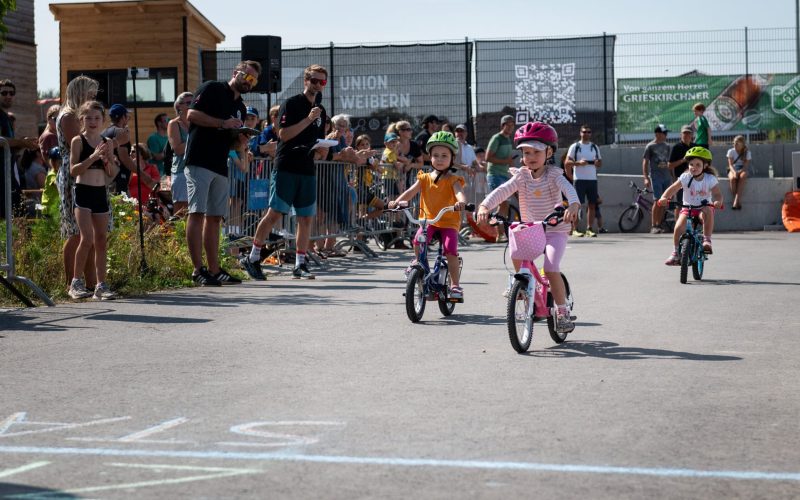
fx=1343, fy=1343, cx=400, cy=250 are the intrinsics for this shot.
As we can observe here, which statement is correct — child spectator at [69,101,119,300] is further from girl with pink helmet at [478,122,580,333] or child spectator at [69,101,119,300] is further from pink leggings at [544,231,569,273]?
pink leggings at [544,231,569,273]

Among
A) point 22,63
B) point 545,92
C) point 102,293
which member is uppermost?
point 22,63

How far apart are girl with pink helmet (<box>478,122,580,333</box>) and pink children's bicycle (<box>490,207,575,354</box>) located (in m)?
0.07

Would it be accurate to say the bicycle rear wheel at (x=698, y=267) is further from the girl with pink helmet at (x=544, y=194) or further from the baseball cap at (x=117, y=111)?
the baseball cap at (x=117, y=111)

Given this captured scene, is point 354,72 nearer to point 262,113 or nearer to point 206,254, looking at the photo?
point 262,113

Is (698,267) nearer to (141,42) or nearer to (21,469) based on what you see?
(21,469)

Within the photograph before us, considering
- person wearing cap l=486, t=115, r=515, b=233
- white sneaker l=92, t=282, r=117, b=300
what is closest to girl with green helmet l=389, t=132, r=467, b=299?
white sneaker l=92, t=282, r=117, b=300

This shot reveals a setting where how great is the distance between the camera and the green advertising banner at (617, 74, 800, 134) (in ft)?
87.9

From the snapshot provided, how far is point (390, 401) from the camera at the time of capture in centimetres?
658

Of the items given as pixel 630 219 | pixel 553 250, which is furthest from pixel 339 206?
pixel 630 219

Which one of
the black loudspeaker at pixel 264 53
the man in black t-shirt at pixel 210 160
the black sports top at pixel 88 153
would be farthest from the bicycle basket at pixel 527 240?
the black loudspeaker at pixel 264 53

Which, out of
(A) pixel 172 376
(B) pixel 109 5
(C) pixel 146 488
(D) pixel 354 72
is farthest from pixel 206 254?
(B) pixel 109 5

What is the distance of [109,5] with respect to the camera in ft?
121

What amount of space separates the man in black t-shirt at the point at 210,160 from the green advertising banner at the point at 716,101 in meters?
15.0

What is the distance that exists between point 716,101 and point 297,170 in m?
15.1
